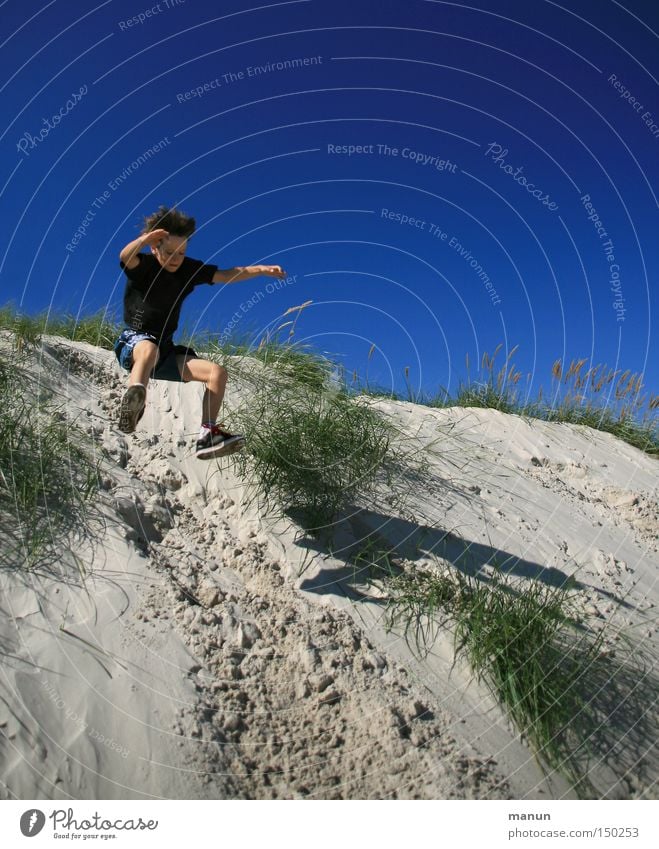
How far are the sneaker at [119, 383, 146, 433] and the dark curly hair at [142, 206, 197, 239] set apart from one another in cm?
134

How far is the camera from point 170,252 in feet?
16.3

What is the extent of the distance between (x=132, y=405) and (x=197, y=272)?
1224 millimetres

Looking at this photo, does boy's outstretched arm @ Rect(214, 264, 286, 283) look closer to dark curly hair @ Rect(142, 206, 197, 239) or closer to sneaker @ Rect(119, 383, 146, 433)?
dark curly hair @ Rect(142, 206, 197, 239)

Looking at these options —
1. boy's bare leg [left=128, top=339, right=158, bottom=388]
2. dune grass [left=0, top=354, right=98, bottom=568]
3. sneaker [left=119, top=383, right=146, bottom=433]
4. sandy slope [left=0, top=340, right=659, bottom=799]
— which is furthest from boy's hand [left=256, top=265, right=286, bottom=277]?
dune grass [left=0, top=354, right=98, bottom=568]

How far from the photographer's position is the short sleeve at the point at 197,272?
5.07 metres

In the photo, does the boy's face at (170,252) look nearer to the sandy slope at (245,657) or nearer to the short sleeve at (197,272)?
the short sleeve at (197,272)

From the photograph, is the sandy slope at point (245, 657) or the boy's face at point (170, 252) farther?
the boy's face at point (170, 252)

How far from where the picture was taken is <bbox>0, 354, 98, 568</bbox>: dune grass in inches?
173

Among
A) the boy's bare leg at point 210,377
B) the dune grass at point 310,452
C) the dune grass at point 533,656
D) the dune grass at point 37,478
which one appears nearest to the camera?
the dune grass at point 533,656

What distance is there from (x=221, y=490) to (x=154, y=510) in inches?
26.0

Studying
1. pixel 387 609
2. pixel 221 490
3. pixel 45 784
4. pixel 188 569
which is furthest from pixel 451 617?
pixel 45 784

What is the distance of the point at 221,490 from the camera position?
5711 millimetres

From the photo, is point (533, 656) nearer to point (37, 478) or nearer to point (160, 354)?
point (160, 354)

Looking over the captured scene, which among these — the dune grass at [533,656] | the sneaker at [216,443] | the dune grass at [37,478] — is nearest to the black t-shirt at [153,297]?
the sneaker at [216,443]
